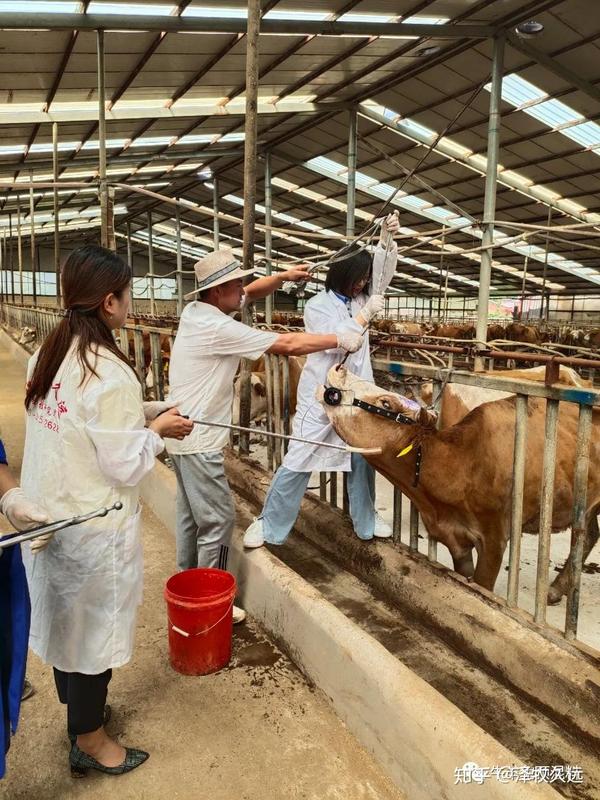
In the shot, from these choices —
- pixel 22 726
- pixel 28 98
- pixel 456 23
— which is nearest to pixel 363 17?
pixel 456 23

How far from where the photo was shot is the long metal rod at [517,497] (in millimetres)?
2602

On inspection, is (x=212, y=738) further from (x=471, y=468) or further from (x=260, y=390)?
(x=260, y=390)

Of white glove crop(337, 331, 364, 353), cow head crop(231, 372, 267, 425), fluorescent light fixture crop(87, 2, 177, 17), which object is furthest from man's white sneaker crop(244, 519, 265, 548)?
fluorescent light fixture crop(87, 2, 177, 17)

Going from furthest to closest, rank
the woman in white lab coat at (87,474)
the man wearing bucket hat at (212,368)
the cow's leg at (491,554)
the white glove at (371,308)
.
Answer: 1. the cow's leg at (491,554)
2. the white glove at (371,308)
3. the man wearing bucket hat at (212,368)
4. the woman in white lab coat at (87,474)

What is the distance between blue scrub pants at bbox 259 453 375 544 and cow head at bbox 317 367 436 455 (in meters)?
0.25

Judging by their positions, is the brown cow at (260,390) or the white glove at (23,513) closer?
the white glove at (23,513)

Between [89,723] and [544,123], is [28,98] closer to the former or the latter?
[544,123]

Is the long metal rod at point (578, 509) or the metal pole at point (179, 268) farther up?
the metal pole at point (179, 268)

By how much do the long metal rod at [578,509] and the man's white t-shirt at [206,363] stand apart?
1.33m

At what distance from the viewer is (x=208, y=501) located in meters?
2.77

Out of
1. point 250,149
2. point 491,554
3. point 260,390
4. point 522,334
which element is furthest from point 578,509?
point 522,334

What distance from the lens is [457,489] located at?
323 cm

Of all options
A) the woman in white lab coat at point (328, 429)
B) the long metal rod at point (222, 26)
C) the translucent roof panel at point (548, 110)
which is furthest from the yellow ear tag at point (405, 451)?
the translucent roof panel at point (548, 110)

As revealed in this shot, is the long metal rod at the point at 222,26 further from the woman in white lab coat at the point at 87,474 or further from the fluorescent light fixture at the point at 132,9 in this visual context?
the woman in white lab coat at the point at 87,474
